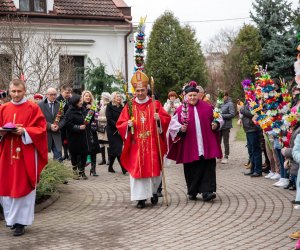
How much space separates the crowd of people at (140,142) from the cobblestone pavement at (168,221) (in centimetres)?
32

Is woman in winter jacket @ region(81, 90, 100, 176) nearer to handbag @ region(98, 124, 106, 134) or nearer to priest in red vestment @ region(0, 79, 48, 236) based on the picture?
handbag @ region(98, 124, 106, 134)

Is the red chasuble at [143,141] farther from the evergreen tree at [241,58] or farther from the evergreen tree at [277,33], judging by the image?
the evergreen tree at [241,58]

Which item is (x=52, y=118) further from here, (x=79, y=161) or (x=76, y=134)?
(x=79, y=161)

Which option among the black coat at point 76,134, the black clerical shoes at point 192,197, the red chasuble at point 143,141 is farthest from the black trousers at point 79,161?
the black clerical shoes at point 192,197

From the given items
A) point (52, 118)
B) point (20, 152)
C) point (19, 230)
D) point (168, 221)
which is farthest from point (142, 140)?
point (52, 118)

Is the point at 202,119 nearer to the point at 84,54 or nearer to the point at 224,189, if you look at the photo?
the point at 224,189

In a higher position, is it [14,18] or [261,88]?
[14,18]

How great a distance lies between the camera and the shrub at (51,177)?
918 cm

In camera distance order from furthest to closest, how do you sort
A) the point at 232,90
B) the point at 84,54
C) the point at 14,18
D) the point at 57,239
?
the point at 232,90 → the point at 84,54 → the point at 14,18 → the point at 57,239

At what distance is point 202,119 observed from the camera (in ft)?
29.9

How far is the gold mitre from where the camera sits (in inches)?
347

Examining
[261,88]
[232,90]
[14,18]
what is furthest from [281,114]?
[232,90]

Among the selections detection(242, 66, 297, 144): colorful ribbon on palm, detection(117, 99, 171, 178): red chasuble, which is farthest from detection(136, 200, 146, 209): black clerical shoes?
detection(242, 66, 297, 144): colorful ribbon on palm

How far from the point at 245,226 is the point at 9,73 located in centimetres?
1354
